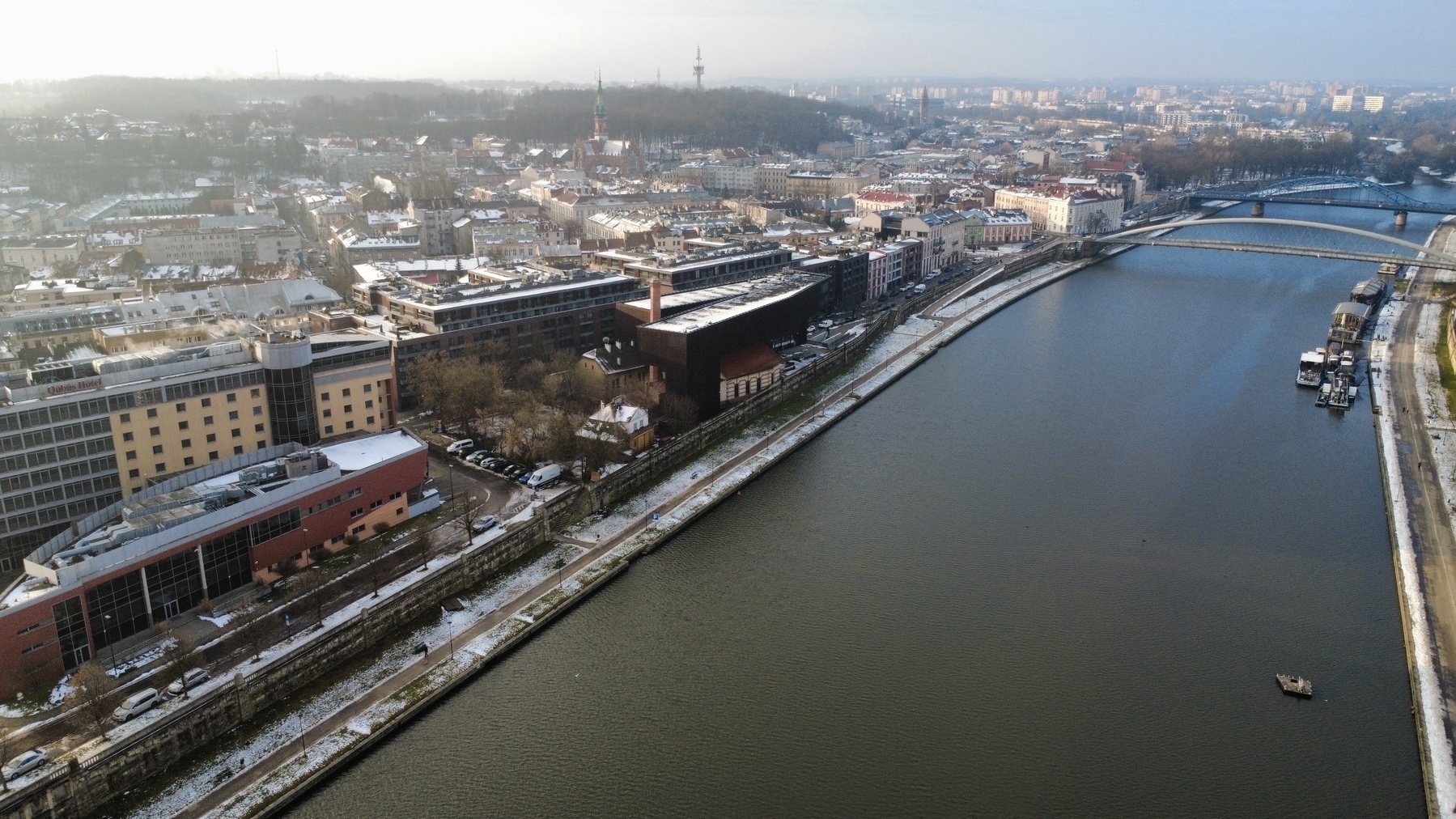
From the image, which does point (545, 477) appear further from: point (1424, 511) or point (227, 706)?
point (1424, 511)

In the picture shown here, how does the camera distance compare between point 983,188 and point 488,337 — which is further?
point 983,188

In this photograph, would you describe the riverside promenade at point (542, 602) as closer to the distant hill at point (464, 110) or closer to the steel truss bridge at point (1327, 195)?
the steel truss bridge at point (1327, 195)

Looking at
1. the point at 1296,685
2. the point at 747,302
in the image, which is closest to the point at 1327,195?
the point at 747,302

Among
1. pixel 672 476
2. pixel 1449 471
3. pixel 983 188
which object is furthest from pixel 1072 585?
pixel 983 188

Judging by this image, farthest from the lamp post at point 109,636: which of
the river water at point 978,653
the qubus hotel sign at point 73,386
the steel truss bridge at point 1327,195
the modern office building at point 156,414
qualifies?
the steel truss bridge at point 1327,195

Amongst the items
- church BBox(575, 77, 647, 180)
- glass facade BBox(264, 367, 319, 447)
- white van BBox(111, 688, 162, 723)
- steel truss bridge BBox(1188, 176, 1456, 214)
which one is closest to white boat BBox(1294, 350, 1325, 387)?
glass facade BBox(264, 367, 319, 447)

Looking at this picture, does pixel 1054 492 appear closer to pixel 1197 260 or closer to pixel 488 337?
pixel 488 337

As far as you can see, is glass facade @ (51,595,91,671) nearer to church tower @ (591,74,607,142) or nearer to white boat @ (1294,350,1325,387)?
white boat @ (1294,350,1325,387)
